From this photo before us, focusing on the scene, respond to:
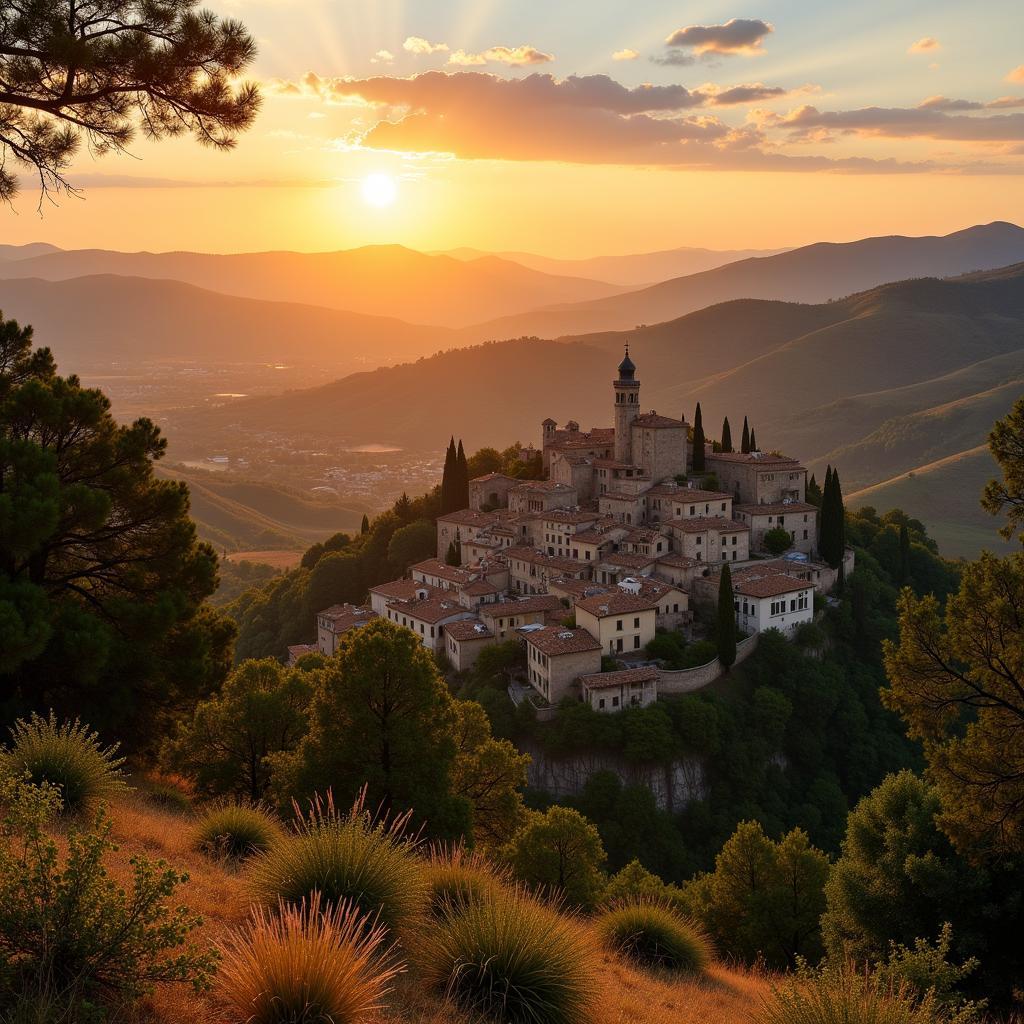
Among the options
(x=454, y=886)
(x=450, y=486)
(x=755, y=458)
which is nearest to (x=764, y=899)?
(x=454, y=886)

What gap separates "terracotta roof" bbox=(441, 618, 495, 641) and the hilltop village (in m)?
0.10

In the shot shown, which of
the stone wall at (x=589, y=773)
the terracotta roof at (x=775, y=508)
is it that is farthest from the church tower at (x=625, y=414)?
the stone wall at (x=589, y=773)

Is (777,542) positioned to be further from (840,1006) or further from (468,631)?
(840,1006)

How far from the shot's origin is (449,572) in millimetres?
51406

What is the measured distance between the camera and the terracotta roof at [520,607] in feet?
146

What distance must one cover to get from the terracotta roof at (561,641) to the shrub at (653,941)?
25250 mm

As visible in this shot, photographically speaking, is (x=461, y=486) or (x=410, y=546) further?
(x=461, y=486)

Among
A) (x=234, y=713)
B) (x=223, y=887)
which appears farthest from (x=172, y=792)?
(x=223, y=887)

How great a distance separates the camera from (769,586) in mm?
45312

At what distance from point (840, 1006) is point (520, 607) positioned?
37886 millimetres

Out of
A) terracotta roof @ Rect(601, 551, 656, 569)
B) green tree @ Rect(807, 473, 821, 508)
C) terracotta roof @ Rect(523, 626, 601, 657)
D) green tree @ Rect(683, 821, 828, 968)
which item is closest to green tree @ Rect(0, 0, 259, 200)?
green tree @ Rect(683, 821, 828, 968)

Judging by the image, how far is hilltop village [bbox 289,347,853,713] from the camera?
41.1 metres

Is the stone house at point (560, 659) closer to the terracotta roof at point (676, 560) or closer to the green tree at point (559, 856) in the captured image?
the terracotta roof at point (676, 560)

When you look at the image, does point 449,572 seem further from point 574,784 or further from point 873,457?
point 873,457
